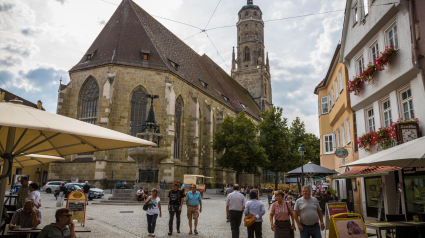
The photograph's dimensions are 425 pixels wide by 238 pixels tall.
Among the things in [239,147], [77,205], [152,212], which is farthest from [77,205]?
[239,147]

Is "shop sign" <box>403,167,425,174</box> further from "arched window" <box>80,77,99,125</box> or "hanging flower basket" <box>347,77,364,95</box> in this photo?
"arched window" <box>80,77,99,125</box>

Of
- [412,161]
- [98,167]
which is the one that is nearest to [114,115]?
[98,167]

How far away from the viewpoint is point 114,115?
28359mm

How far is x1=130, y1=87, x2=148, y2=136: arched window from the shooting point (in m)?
29.2

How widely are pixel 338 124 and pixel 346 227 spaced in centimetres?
1488

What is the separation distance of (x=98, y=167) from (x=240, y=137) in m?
13.2

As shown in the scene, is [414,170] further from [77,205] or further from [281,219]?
[77,205]

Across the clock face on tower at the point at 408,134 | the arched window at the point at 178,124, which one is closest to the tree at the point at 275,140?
the arched window at the point at 178,124

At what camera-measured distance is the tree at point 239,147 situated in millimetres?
31625

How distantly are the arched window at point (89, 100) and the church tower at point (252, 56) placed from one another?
124 ft

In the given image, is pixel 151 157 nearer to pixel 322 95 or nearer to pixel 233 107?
pixel 322 95

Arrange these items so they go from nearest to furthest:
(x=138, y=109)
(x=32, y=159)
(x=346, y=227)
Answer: (x=346, y=227) < (x=32, y=159) < (x=138, y=109)

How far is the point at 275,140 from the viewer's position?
38594 millimetres

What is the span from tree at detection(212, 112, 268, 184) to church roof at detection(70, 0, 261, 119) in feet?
20.3
